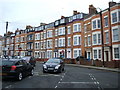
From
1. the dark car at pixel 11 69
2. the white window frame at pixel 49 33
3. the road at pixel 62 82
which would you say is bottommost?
the road at pixel 62 82

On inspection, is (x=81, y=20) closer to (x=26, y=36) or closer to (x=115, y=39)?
(x=115, y=39)

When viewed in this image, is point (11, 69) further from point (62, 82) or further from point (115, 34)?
point (115, 34)

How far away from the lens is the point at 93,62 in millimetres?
28328

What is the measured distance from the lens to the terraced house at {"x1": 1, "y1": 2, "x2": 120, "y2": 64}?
88.8 feet

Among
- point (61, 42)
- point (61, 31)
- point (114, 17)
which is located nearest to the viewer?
point (114, 17)

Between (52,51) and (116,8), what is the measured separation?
24.9 m

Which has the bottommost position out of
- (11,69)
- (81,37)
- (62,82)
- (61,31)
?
(62,82)

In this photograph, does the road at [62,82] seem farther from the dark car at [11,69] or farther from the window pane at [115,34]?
the window pane at [115,34]

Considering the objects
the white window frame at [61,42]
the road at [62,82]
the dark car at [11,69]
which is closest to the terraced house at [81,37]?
the white window frame at [61,42]

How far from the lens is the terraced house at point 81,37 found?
27078mm

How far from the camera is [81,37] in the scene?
36.8 m

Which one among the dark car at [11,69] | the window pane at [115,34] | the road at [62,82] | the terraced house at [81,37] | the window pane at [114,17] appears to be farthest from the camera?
the terraced house at [81,37]

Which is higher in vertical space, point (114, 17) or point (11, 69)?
point (114, 17)

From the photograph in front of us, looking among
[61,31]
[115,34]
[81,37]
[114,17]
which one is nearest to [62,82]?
[115,34]
